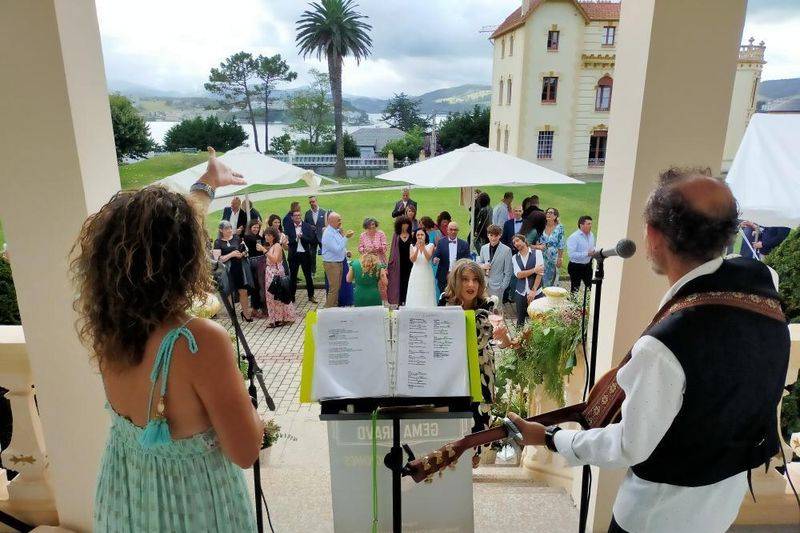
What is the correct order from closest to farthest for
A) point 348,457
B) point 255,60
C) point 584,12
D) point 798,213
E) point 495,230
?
point 348,457 → point 798,213 → point 495,230 → point 584,12 → point 255,60

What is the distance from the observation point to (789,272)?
4039mm

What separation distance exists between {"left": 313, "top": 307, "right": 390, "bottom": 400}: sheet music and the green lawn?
61.4 ft

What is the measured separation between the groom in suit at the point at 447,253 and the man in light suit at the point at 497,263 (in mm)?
386

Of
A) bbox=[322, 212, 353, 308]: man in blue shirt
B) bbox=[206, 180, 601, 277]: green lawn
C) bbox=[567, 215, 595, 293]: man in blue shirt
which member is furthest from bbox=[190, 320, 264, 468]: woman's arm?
bbox=[206, 180, 601, 277]: green lawn

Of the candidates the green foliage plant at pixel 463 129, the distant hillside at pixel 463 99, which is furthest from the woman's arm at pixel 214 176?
the distant hillside at pixel 463 99

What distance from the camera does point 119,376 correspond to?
4.77ft

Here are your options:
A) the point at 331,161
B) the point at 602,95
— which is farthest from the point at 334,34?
the point at 602,95

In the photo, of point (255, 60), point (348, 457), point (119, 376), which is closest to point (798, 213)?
point (348, 457)

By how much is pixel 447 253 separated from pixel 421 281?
1.97 ft

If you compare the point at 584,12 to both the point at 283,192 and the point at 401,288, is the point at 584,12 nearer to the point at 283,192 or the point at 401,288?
the point at 283,192

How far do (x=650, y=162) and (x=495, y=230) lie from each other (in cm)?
532

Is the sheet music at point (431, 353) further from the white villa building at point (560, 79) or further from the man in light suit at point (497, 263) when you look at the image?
the white villa building at point (560, 79)

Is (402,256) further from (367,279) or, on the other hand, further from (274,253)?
(274,253)

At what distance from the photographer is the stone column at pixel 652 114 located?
2.02 meters
